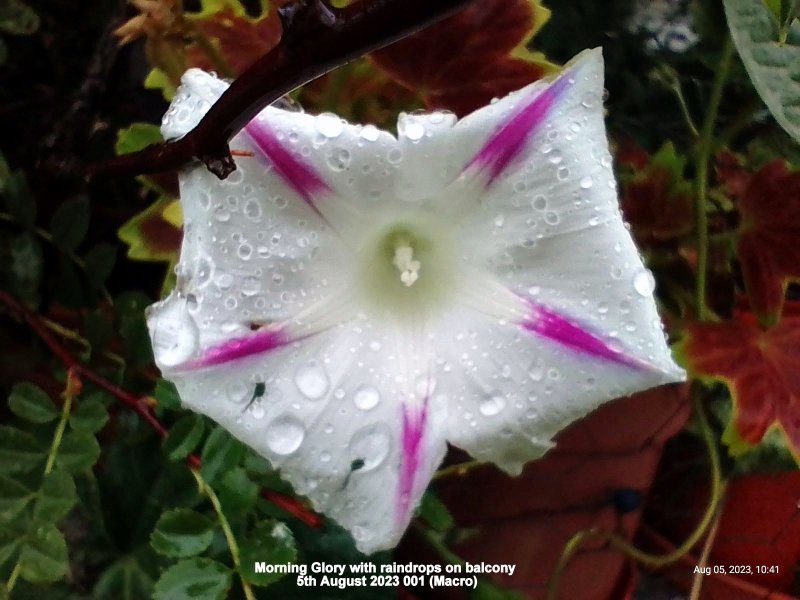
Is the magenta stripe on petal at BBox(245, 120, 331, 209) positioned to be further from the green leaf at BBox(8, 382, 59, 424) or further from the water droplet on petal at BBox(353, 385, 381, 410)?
the green leaf at BBox(8, 382, 59, 424)

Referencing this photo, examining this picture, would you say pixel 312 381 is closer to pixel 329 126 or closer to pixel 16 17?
pixel 329 126

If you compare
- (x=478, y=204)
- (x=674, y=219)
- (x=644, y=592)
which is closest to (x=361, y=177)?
(x=478, y=204)

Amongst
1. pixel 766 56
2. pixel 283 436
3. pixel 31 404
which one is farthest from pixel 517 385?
pixel 31 404

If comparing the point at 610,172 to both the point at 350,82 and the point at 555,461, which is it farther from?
the point at 555,461

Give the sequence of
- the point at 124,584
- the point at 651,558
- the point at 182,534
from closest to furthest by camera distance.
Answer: the point at 182,534, the point at 124,584, the point at 651,558

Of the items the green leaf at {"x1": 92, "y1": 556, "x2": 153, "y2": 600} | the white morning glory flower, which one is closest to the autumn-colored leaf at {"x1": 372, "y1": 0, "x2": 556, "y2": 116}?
the white morning glory flower

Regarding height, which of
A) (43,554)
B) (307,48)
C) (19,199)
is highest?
(307,48)
